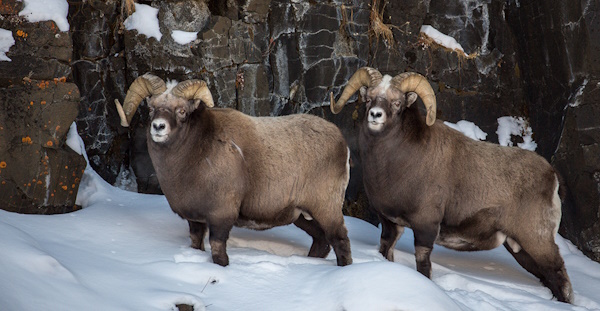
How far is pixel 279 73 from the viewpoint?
12.1 metres

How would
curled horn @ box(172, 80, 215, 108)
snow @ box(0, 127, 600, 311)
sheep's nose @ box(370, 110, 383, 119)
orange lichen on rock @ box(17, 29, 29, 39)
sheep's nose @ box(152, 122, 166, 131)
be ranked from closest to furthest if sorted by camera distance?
snow @ box(0, 127, 600, 311), sheep's nose @ box(152, 122, 166, 131), curled horn @ box(172, 80, 215, 108), sheep's nose @ box(370, 110, 383, 119), orange lichen on rock @ box(17, 29, 29, 39)

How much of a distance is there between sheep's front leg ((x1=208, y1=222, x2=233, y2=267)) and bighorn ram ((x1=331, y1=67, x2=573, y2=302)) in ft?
7.40

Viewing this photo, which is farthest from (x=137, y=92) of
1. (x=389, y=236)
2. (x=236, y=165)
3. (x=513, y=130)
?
(x=513, y=130)

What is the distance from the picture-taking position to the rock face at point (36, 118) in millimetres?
8633

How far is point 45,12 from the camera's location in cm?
908

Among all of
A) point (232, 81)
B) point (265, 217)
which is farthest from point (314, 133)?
point (232, 81)

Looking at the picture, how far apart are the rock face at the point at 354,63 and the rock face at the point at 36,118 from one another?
210 centimetres

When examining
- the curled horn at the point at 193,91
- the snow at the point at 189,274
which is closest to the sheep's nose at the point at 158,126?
the curled horn at the point at 193,91

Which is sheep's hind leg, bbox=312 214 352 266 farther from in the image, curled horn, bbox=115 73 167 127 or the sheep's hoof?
curled horn, bbox=115 73 167 127

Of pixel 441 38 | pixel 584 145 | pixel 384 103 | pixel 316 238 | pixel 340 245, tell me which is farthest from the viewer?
pixel 441 38

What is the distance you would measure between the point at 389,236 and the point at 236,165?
2601mm

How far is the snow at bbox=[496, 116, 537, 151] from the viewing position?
12633 mm

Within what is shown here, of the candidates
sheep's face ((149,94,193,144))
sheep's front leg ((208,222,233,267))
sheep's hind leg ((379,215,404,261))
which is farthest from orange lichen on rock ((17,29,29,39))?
sheep's hind leg ((379,215,404,261))

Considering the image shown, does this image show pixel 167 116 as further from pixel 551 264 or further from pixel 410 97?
pixel 551 264
